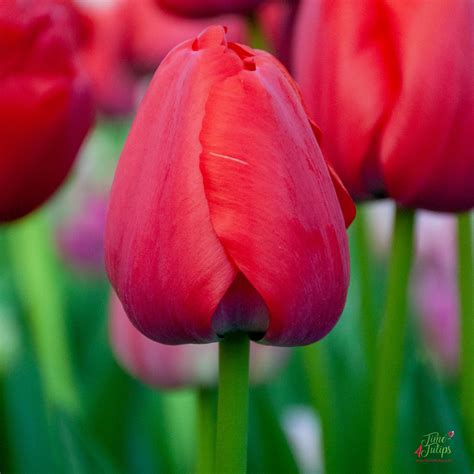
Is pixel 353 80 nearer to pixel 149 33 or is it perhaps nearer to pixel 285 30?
pixel 285 30

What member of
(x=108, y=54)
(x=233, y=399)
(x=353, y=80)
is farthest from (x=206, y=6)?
(x=108, y=54)

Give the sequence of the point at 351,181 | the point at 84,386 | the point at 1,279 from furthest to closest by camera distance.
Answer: the point at 1,279 → the point at 84,386 → the point at 351,181

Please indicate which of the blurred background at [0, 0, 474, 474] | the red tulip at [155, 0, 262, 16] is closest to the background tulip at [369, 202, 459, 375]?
the blurred background at [0, 0, 474, 474]

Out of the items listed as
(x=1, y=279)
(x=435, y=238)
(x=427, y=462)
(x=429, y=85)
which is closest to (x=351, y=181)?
(x=429, y=85)

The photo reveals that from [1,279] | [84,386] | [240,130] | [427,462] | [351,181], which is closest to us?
[240,130]

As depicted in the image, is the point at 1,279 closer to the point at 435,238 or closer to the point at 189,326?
the point at 435,238

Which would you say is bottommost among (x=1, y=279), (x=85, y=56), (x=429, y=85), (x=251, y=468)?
(x=1, y=279)

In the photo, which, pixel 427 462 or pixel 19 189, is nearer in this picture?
pixel 19 189

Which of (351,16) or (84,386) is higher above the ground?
(351,16)
